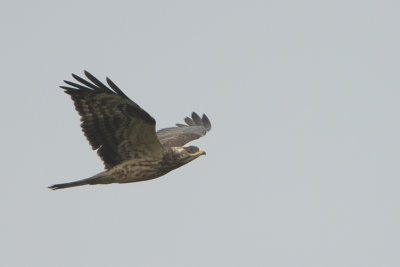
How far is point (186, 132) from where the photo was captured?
19125mm

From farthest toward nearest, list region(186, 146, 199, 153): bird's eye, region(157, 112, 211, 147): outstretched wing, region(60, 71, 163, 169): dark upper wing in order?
region(157, 112, 211, 147): outstretched wing, region(186, 146, 199, 153): bird's eye, region(60, 71, 163, 169): dark upper wing

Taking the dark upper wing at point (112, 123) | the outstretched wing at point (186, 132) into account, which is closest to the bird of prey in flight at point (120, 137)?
the dark upper wing at point (112, 123)

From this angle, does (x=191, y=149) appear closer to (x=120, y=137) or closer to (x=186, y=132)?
(x=120, y=137)

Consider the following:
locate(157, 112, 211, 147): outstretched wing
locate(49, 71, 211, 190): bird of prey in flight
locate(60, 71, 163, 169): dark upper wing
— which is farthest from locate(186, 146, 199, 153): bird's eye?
locate(157, 112, 211, 147): outstretched wing

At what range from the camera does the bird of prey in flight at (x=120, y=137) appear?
47.4 feet

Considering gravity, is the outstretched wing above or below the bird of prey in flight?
above

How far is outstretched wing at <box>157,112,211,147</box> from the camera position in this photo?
1773cm

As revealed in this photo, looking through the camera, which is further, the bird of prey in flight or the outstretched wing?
the outstretched wing

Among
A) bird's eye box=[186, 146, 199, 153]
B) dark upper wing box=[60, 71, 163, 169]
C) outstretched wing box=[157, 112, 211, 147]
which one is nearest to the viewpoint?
dark upper wing box=[60, 71, 163, 169]

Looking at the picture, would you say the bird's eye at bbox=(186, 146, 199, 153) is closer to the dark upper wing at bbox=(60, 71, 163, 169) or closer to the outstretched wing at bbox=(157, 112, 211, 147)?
the dark upper wing at bbox=(60, 71, 163, 169)

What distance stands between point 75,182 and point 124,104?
6.01ft

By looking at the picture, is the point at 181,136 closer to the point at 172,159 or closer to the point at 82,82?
the point at 172,159

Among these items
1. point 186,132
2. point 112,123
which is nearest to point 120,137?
point 112,123

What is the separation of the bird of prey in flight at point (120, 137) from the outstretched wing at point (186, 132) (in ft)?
5.92
